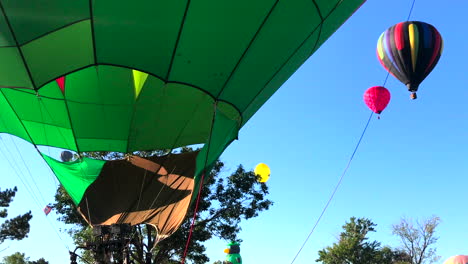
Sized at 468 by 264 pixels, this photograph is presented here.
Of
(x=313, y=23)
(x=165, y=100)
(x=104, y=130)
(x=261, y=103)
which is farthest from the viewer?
(x=104, y=130)

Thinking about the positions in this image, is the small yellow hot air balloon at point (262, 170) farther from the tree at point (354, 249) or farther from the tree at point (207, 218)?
the tree at point (354, 249)

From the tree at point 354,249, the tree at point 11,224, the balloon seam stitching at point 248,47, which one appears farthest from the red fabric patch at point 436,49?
the tree at point 354,249

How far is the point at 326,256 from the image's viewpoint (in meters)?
48.7

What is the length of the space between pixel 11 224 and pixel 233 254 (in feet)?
42.1

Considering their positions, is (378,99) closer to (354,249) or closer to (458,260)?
(458,260)

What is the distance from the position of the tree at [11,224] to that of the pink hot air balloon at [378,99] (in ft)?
64.2

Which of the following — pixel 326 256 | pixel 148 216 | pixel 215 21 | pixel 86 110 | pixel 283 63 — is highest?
pixel 326 256

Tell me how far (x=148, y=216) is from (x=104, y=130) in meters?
2.02

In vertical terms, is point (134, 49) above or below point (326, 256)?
below

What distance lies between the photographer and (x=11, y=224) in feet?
78.6

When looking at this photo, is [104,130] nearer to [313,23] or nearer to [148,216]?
[148,216]

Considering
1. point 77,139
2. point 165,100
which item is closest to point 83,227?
point 77,139

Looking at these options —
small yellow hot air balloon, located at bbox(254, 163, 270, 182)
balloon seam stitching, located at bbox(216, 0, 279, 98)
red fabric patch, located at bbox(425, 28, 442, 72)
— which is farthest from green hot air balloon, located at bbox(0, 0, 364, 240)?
small yellow hot air balloon, located at bbox(254, 163, 270, 182)

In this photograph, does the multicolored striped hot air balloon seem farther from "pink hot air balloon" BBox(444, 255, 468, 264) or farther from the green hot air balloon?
"pink hot air balloon" BBox(444, 255, 468, 264)
